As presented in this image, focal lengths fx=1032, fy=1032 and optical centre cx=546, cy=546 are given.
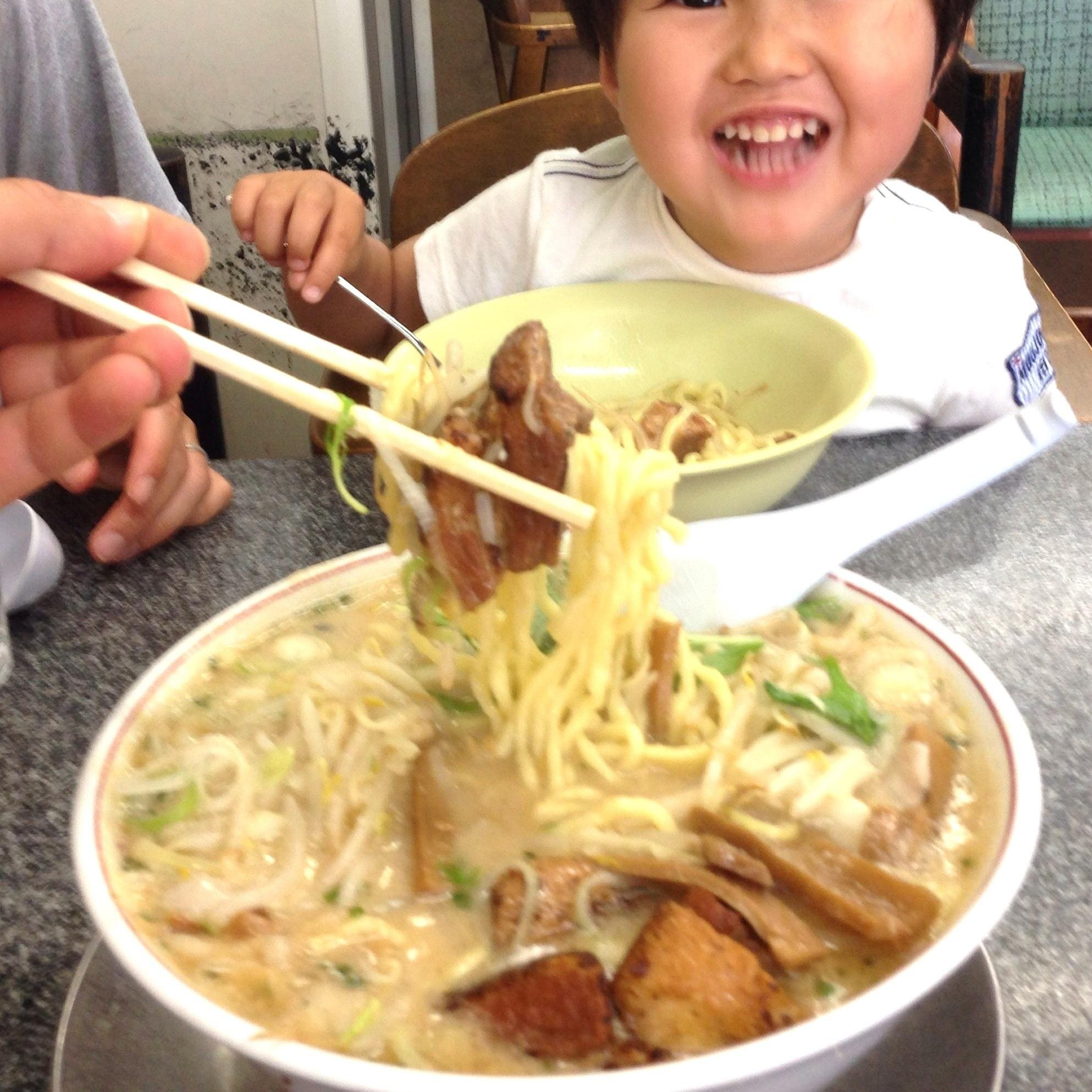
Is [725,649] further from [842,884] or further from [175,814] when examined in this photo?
[175,814]

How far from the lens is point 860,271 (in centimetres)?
179

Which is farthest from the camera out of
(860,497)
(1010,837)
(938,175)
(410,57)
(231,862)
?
(410,57)

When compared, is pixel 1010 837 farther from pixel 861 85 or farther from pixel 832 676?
pixel 861 85

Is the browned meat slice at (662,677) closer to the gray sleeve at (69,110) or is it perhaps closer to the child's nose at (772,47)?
the child's nose at (772,47)

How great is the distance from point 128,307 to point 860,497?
0.70 metres

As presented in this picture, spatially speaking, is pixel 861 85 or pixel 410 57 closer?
pixel 861 85

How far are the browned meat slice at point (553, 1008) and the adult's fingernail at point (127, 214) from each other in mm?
619

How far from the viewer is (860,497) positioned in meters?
1.04

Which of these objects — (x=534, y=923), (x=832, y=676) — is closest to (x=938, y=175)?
(x=832, y=676)

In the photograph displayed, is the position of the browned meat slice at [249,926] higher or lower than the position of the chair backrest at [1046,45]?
lower

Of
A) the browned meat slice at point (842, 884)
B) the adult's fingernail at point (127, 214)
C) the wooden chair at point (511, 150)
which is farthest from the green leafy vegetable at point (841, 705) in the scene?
the wooden chair at point (511, 150)

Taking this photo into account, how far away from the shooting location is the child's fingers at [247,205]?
1.74m

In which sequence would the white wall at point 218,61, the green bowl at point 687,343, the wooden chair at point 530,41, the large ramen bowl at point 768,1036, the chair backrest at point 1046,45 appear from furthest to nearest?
1. the chair backrest at point 1046,45
2. the wooden chair at point 530,41
3. the white wall at point 218,61
4. the green bowl at point 687,343
5. the large ramen bowl at point 768,1036

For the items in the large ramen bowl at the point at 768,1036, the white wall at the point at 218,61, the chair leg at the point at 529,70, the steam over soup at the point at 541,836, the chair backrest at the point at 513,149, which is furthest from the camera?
the chair leg at the point at 529,70
